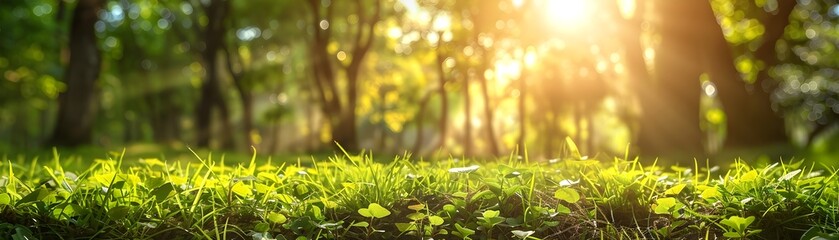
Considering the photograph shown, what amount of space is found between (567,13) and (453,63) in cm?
415

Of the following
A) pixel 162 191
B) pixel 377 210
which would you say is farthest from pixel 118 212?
pixel 377 210

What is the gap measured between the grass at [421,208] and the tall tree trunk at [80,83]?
13563mm

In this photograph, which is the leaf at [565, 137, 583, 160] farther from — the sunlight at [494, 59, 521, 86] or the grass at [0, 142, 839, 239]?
the sunlight at [494, 59, 521, 86]

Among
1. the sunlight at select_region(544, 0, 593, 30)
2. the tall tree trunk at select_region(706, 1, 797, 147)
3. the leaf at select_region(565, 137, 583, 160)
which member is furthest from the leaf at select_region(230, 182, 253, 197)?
the sunlight at select_region(544, 0, 593, 30)

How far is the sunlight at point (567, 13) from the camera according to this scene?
831 inches

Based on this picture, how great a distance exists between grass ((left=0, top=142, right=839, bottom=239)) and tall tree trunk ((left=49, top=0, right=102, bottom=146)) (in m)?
13.6

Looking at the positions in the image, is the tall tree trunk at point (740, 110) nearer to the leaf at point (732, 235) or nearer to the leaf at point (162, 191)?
the leaf at point (732, 235)

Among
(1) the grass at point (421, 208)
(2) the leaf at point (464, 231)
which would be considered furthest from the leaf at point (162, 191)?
(2) the leaf at point (464, 231)

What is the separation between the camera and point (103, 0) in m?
17.6

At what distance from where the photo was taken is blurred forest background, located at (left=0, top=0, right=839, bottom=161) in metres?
15.0

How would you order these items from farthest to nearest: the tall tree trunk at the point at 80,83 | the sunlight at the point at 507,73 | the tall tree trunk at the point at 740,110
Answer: the sunlight at the point at 507,73, the tall tree trunk at the point at 80,83, the tall tree trunk at the point at 740,110

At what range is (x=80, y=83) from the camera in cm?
1641

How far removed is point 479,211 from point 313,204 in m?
0.81

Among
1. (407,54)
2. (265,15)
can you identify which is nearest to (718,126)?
(407,54)
